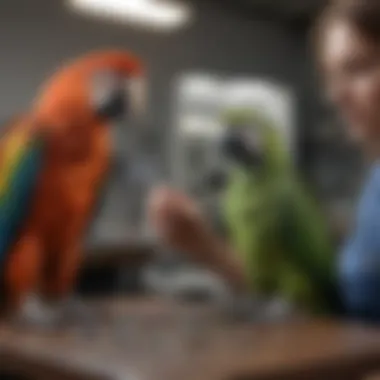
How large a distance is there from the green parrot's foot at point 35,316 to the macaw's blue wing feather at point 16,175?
0.20ft

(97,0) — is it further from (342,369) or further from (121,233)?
(342,369)

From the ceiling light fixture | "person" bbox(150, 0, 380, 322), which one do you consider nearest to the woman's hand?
"person" bbox(150, 0, 380, 322)

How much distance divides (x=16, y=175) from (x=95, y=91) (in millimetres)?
137

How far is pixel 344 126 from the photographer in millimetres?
1245

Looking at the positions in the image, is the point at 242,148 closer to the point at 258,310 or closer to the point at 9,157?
the point at 258,310

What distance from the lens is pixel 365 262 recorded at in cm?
115

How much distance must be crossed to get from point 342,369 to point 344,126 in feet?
1.49

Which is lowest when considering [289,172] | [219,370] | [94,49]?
[219,370]

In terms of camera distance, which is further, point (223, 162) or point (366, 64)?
point (223, 162)

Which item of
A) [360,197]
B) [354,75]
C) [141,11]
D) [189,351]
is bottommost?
[189,351]

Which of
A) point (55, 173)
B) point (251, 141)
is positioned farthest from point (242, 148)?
point (55, 173)

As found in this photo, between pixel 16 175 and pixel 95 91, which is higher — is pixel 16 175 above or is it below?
below

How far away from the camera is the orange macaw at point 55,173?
3.40ft

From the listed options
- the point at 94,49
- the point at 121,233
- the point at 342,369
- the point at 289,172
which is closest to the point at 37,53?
the point at 94,49
